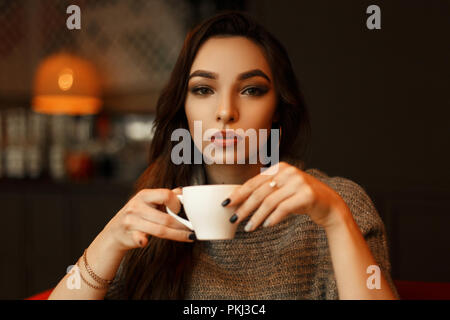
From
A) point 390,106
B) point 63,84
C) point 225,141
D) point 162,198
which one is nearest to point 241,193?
point 162,198

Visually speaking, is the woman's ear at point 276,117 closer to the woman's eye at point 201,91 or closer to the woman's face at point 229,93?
the woman's face at point 229,93

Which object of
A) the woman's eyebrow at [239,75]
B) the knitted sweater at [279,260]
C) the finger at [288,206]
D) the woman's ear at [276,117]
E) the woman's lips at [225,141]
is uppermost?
the woman's eyebrow at [239,75]

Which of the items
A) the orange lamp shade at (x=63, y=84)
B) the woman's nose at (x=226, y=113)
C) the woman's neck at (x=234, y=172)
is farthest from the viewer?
the orange lamp shade at (x=63, y=84)

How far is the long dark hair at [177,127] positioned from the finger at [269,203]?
0.43 meters

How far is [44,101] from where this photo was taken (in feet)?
9.80

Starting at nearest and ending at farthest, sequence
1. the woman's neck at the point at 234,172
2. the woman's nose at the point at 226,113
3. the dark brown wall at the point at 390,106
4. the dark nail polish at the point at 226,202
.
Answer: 1. the dark nail polish at the point at 226,202
2. the woman's nose at the point at 226,113
3. the woman's neck at the point at 234,172
4. the dark brown wall at the point at 390,106

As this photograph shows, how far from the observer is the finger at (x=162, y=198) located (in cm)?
76

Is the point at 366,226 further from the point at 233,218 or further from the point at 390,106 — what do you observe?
the point at 390,106

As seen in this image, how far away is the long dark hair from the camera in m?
1.08

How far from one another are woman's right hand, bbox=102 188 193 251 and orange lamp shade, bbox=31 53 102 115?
7.32ft

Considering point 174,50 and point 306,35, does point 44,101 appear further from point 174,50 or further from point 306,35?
point 306,35

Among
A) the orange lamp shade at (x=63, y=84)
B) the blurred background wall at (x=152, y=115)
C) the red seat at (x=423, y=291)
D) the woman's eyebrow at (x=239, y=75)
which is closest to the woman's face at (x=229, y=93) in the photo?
the woman's eyebrow at (x=239, y=75)

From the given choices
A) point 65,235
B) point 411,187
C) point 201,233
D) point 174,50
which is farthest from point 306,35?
point 201,233
